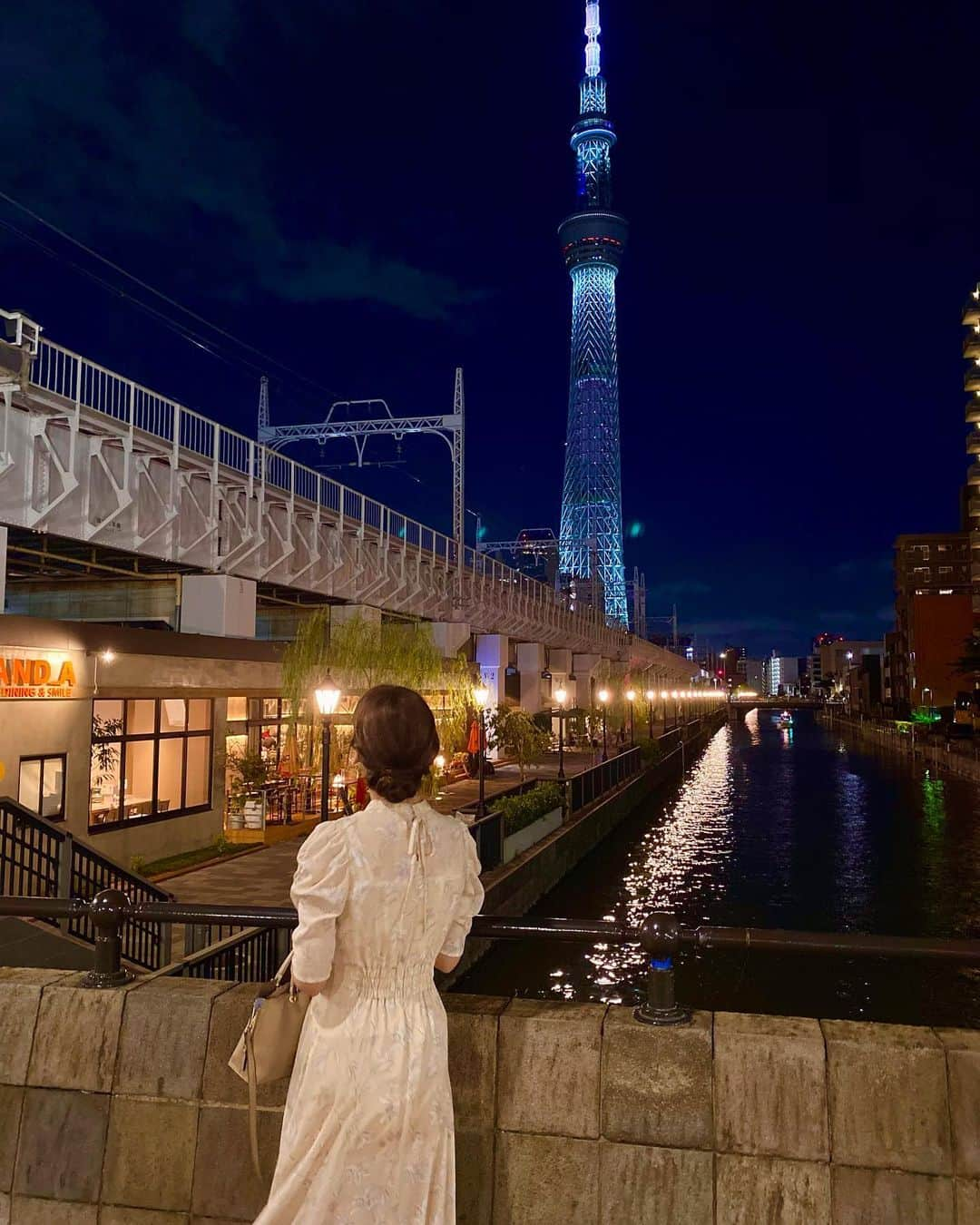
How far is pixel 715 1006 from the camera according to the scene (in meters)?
16.3

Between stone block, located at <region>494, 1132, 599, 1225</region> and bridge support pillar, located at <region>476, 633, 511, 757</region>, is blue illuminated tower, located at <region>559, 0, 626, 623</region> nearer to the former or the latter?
bridge support pillar, located at <region>476, 633, 511, 757</region>

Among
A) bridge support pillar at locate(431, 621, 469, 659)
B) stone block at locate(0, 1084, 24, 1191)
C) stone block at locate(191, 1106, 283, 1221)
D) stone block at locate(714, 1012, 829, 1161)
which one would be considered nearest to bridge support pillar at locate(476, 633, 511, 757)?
bridge support pillar at locate(431, 621, 469, 659)

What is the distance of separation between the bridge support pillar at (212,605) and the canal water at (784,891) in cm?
901

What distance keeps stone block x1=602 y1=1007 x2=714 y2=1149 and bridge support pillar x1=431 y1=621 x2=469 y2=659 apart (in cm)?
3174

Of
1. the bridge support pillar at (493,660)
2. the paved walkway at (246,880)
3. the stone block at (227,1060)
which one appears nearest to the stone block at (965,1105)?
the stone block at (227,1060)

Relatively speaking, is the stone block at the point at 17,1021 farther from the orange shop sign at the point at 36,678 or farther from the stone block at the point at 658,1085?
the orange shop sign at the point at 36,678

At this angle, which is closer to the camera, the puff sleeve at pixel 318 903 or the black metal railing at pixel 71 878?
the puff sleeve at pixel 318 903

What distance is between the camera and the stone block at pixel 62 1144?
3934mm

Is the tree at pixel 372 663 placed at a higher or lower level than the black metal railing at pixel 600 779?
higher

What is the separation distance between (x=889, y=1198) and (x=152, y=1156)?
9.46 ft

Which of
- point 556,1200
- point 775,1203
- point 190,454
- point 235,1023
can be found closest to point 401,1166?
point 556,1200

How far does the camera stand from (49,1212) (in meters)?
3.91

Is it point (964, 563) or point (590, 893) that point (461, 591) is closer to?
point (590, 893)

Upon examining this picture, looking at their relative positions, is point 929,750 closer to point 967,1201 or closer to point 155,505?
point 155,505
